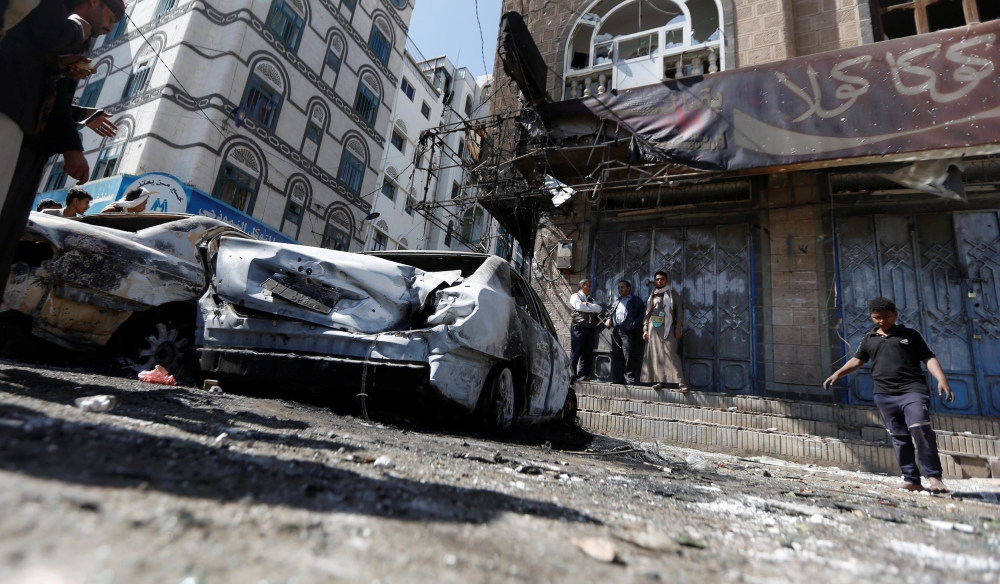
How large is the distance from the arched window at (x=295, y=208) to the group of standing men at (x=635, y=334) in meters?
12.4

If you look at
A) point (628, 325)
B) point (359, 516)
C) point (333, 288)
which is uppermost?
point (628, 325)

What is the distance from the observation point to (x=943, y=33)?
6.59 metres

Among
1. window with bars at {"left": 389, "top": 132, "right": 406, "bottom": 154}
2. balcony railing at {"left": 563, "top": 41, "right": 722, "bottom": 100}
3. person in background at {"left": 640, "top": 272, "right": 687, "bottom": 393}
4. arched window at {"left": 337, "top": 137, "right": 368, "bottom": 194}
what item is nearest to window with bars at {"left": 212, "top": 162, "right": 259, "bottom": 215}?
arched window at {"left": 337, "top": 137, "right": 368, "bottom": 194}

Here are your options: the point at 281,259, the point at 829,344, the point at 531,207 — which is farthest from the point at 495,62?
the point at 281,259

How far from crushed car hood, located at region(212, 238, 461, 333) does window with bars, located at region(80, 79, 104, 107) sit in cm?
1886

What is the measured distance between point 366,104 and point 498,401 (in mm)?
19484

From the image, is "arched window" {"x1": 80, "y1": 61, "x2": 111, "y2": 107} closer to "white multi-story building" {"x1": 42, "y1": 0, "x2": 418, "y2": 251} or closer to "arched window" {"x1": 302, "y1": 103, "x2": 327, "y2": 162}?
"white multi-story building" {"x1": 42, "y1": 0, "x2": 418, "y2": 251}

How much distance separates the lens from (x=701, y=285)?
28.6 ft

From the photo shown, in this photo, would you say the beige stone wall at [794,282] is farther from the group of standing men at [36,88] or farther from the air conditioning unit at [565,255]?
the group of standing men at [36,88]

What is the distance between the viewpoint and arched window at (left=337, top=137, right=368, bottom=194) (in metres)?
19.2

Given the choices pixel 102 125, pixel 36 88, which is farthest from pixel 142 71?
pixel 36 88

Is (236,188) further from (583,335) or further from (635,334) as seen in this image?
(635,334)

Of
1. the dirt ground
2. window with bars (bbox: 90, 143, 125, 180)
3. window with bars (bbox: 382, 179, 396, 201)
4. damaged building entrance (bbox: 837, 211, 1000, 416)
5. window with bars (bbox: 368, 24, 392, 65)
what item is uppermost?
window with bars (bbox: 368, 24, 392, 65)

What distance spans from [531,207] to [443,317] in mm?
7232
